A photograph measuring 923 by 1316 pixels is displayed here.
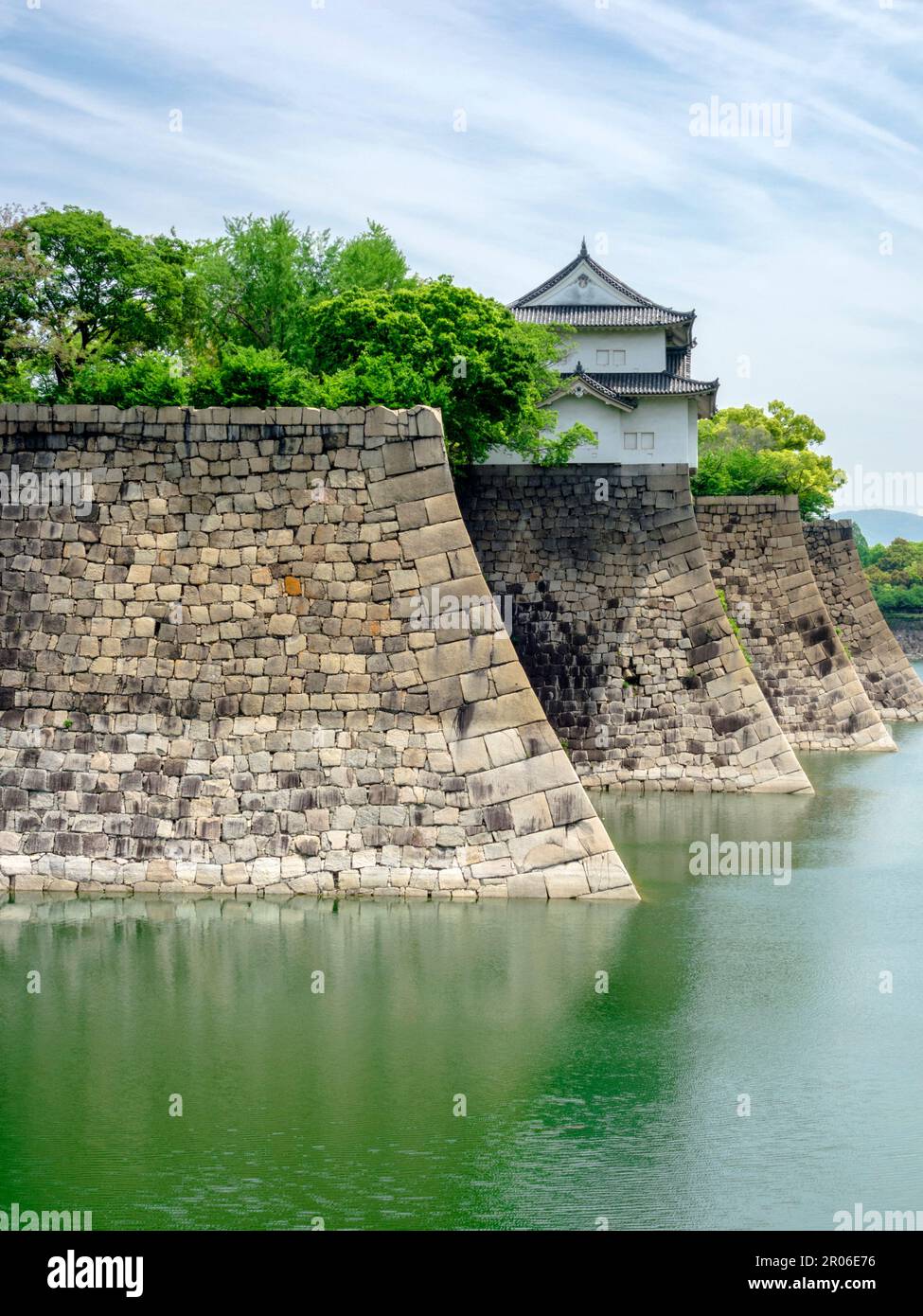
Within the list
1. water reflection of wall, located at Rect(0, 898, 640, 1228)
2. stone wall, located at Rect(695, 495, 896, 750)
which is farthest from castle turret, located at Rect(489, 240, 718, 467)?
water reflection of wall, located at Rect(0, 898, 640, 1228)

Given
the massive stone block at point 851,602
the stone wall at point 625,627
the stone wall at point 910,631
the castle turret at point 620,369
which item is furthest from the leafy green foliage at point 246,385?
Result: the stone wall at point 910,631

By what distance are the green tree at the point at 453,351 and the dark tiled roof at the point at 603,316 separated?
7784mm

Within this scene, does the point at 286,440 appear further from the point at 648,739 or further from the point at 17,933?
the point at 648,739

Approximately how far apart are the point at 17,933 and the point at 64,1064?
11.1 feet

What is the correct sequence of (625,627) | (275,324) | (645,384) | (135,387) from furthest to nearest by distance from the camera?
(645,384)
(275,324)
(625,627)
(135,387)

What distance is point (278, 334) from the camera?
30.5 meters

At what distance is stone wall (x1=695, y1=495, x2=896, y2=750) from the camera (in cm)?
3025

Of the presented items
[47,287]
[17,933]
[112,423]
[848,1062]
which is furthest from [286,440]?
[47,287]

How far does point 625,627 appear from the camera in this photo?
24.3m

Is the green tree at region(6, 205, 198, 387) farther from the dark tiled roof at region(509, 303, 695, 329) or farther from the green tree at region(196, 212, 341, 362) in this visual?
the dark tiled roof at region(509, 303, 695, 329)

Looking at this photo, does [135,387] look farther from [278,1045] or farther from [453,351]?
[278,1045]

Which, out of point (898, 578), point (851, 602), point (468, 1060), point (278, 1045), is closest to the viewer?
point (468, 1060)

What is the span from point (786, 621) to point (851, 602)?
23.7 ft

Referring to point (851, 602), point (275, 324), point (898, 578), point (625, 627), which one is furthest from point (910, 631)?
point (625, 627)
